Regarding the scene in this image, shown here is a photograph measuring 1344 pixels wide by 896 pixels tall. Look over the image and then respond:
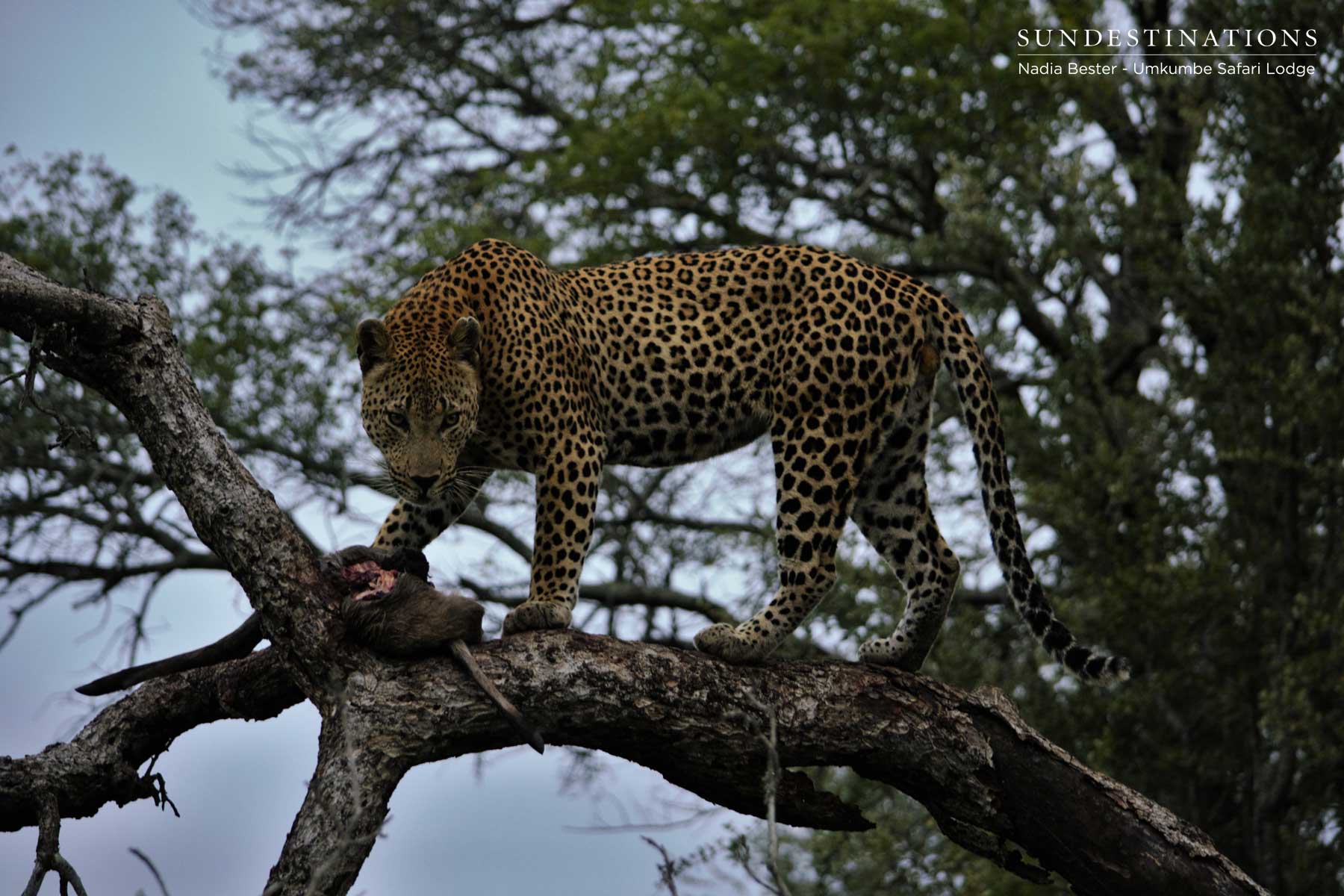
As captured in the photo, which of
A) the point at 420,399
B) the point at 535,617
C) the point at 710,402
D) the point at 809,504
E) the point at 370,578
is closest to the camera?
the point at 370,578

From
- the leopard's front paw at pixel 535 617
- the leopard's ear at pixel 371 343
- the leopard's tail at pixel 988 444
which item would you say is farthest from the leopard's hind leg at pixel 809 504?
the leopard's ear at pixel 371 343

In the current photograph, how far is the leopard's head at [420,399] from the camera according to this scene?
23.2 feet

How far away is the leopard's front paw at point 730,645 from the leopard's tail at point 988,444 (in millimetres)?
1437

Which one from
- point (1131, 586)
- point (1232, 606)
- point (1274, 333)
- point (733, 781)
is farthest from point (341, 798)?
point (1274, 333)

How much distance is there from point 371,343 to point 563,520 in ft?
4.03

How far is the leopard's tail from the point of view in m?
7.86

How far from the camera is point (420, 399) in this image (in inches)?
279

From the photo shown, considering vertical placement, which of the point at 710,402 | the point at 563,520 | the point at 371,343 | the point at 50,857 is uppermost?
the point at 371,343

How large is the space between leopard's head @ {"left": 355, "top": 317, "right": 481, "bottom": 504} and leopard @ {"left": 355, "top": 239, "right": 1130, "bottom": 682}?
0.03 feet

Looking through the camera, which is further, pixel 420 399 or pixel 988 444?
pixel 988 444

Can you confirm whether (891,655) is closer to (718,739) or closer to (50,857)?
(718,739)

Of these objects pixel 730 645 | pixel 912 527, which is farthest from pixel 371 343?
pixel 912 527

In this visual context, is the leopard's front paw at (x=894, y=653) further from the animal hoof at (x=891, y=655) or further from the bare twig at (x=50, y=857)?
the bare twig at (x=50, y=857)

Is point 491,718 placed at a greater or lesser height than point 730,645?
lesser
